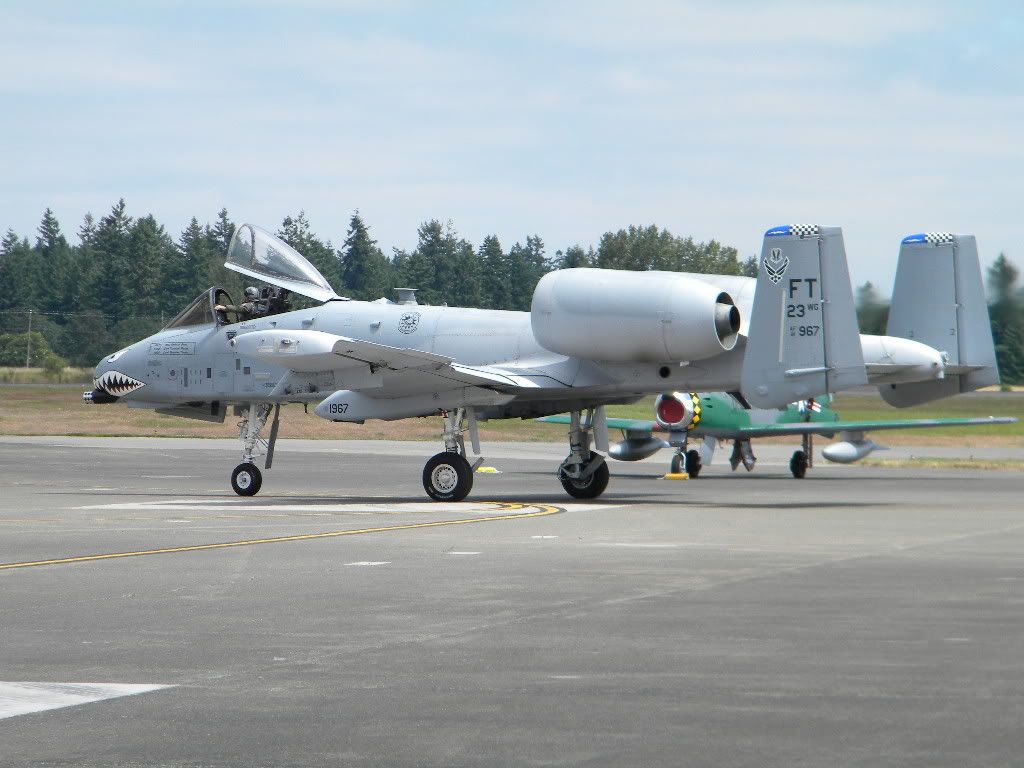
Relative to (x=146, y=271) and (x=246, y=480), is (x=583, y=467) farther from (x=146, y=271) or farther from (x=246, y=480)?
(x=146, y=271)

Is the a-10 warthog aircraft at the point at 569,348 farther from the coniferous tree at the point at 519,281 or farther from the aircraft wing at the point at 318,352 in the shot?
the coniferous tree at the point at 519,281

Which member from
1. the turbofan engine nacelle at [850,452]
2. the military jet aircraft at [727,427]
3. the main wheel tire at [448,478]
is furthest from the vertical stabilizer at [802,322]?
the turbofan engine nacelle at [850,452]

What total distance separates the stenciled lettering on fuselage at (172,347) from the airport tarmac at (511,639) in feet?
18.9

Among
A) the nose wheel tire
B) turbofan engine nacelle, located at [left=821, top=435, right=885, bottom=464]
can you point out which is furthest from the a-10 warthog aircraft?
turbofan engine nacelle, located at [left=821, top=435, right=885, bottom=464]

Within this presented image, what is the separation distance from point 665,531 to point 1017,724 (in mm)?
11492

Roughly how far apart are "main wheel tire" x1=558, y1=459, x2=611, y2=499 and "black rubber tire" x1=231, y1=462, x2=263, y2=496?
5.09 m

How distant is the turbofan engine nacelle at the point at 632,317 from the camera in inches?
883

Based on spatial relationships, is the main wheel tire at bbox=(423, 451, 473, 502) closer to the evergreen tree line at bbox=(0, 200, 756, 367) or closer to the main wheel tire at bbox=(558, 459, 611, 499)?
the main wheel tire at bbox=(558, 459, 611, 499)

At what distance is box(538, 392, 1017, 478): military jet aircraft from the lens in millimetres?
35344

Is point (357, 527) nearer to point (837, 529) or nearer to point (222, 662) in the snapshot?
point (837, 529)

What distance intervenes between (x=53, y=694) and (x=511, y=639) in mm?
2957

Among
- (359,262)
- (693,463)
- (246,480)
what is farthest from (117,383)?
(359,262)

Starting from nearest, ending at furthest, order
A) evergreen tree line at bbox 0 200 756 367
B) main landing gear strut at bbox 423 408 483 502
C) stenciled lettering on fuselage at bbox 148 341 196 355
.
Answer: main landing gear strut at bbox 423 408 483 502
stenciled lettering on fuselage at bbox 148 341 196 355
evergreen tree line at bbox 0 200 756 367

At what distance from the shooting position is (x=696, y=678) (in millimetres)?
8383
